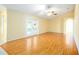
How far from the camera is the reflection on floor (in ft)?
6.61

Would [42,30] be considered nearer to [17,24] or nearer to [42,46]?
[42,46]

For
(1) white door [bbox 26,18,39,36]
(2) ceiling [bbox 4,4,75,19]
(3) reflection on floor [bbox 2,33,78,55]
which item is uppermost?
(2) ceiling [bbox 4,4,75,19]

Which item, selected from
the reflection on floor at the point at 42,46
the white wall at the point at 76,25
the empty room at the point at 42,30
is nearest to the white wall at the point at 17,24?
the empty room at the point at 42,30

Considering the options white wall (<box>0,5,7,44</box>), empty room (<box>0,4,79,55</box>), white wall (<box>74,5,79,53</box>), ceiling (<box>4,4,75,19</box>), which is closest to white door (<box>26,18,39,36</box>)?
empty room (<box>0,4,79,55</box>)

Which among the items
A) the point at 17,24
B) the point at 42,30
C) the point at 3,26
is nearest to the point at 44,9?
the point at 42,30

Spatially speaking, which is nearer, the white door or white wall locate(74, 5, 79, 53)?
white wall locate(74, 5, 79, 53)

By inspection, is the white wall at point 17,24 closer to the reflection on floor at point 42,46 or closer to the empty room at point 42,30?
the empty room at point 42,30

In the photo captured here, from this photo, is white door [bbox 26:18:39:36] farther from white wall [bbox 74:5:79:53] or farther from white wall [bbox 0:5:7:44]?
white wall [bbox 74:5:79:53]

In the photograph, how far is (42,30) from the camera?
2.24 m

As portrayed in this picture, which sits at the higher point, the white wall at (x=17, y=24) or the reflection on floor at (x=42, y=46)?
the white wall at (x=17, y=24)

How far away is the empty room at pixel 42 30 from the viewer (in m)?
2.01

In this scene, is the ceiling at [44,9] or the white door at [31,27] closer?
the ceiling at [44,9]

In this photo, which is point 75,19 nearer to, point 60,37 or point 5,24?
point 60,37

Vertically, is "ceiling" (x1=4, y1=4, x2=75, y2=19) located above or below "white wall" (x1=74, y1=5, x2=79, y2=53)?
above
